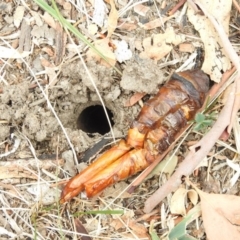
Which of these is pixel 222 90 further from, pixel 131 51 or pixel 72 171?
pixel 72 171

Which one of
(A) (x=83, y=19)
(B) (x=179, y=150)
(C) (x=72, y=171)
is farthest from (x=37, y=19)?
(B) (x=179, y=150)

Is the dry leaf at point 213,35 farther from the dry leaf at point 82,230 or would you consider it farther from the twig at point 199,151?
the dry leaf at point 82,230

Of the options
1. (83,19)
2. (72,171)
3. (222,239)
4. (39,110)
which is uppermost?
(83,19)

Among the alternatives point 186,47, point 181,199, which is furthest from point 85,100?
point 181,199

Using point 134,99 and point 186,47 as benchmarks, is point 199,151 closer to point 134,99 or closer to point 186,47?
point 134,99

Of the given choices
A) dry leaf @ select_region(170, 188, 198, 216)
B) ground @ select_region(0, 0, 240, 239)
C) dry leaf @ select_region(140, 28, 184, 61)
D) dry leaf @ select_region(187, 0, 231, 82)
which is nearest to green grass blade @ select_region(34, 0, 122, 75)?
Result: ground @ select_region(0, 0, 240, 239)

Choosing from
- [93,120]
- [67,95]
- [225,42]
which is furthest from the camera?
[93,120]
